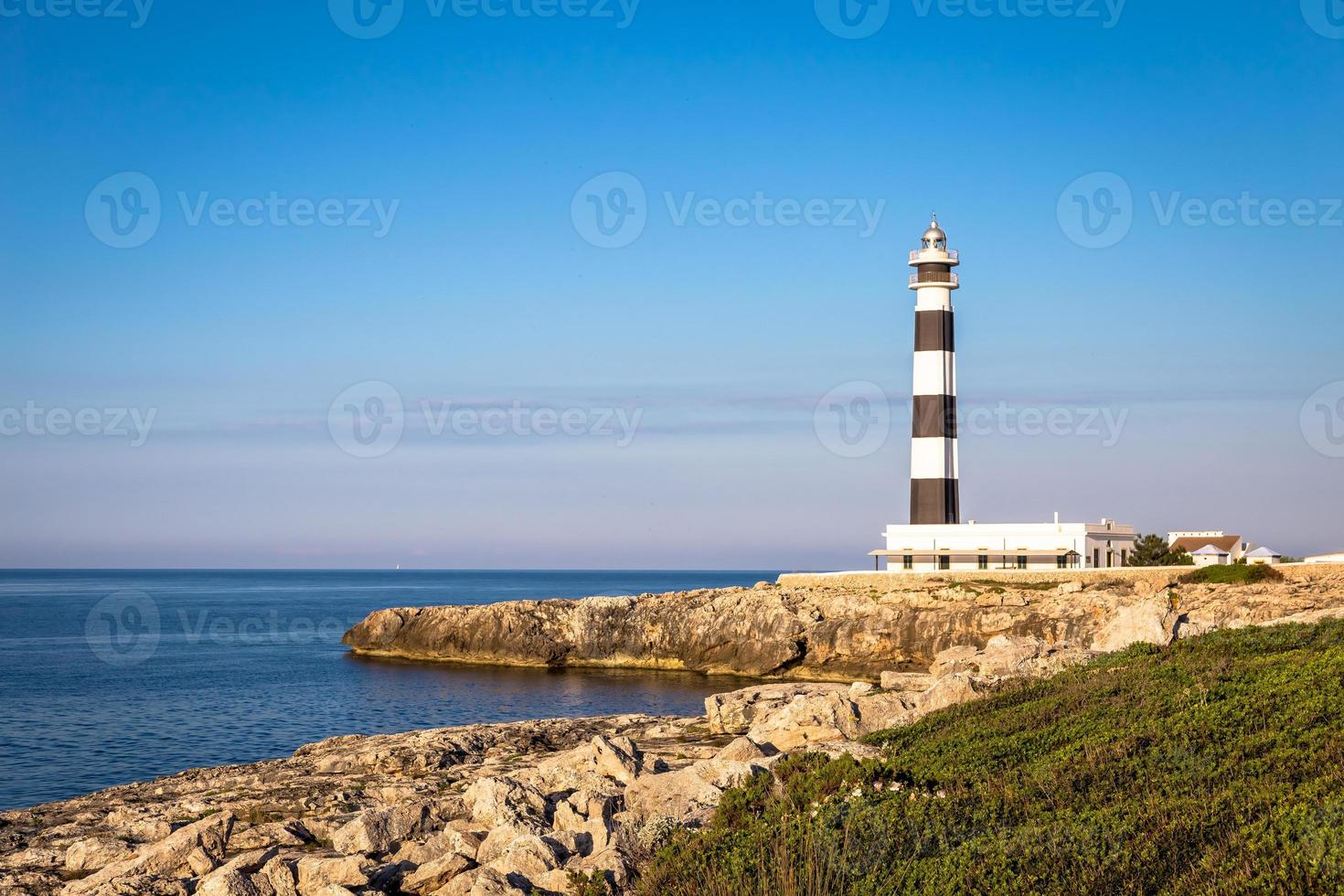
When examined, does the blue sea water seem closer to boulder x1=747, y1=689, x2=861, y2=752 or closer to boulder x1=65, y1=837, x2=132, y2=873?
boulder x1=65, y1=837, x2=132, y2=873

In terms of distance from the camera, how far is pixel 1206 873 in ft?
29.8

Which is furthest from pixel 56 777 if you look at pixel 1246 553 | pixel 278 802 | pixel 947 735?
pixel 1246 553

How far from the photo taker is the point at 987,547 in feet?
202

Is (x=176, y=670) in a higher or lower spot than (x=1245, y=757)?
lower

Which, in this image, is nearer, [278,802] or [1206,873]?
[1206,873]

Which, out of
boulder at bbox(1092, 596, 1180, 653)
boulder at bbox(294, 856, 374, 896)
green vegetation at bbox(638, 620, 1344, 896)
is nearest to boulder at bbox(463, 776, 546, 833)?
boulder at bbox(294, 856, 374, 896)

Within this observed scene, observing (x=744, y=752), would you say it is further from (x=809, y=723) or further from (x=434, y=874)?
(x=434, y=874)

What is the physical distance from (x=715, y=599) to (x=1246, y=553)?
1481 inches

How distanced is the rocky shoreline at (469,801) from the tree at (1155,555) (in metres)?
27.5

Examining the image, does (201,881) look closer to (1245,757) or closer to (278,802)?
(278,802)

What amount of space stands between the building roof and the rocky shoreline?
40.0 metres

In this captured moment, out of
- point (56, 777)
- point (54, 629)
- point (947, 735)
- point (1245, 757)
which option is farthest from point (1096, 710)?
point (54, 629)

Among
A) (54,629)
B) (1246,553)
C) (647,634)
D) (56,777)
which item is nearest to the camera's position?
(56,777)

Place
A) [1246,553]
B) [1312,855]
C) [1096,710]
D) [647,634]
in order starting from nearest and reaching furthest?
[1312,855]
[1096,710]
[647,634]
[1246,553]
